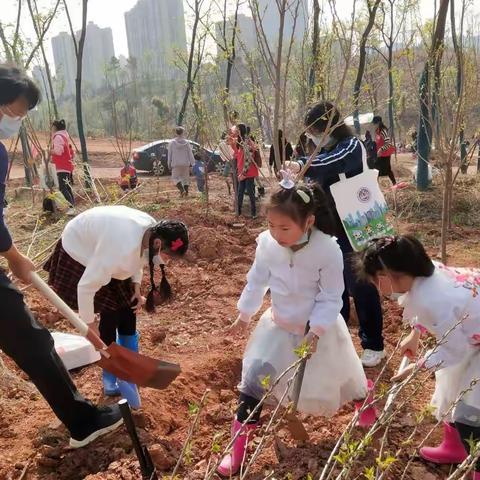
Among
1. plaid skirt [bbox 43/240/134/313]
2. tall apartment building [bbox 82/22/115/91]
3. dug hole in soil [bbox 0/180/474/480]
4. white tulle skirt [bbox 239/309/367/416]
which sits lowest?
dug hole in soil [bbox 0/180/474/480]

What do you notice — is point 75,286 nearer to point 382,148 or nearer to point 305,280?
point 305,280

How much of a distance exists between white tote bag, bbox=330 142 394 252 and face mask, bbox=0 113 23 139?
5.22 ft

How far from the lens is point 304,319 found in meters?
2.19

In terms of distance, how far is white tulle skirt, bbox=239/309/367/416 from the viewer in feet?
7.07

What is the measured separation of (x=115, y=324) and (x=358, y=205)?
4.67ft

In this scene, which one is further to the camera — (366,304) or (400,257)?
(366,304)

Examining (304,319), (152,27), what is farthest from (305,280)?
(152,27)

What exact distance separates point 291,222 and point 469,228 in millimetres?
5042

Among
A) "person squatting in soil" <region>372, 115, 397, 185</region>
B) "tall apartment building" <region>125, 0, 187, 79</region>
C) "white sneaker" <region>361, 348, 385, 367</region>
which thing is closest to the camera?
"white sneaker" <region>361, 348, 385, 367</region>

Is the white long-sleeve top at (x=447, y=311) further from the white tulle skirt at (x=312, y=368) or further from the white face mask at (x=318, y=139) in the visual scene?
the white face mask at (x=318, y=139)

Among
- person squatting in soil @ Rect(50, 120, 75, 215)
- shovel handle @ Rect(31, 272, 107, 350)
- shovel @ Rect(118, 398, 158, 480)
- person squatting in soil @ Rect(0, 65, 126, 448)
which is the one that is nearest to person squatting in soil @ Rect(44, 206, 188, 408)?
shovel handle @ Rect(31, 272, 107, 350)

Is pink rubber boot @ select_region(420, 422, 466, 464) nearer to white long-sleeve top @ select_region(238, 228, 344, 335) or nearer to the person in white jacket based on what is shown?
white long-sleeve top @ select_region(238, 228, 344, 335)

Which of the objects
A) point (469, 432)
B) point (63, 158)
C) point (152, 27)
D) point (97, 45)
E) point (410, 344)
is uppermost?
point (152, 27)

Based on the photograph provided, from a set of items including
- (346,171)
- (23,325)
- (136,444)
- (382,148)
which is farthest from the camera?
(382,148)
